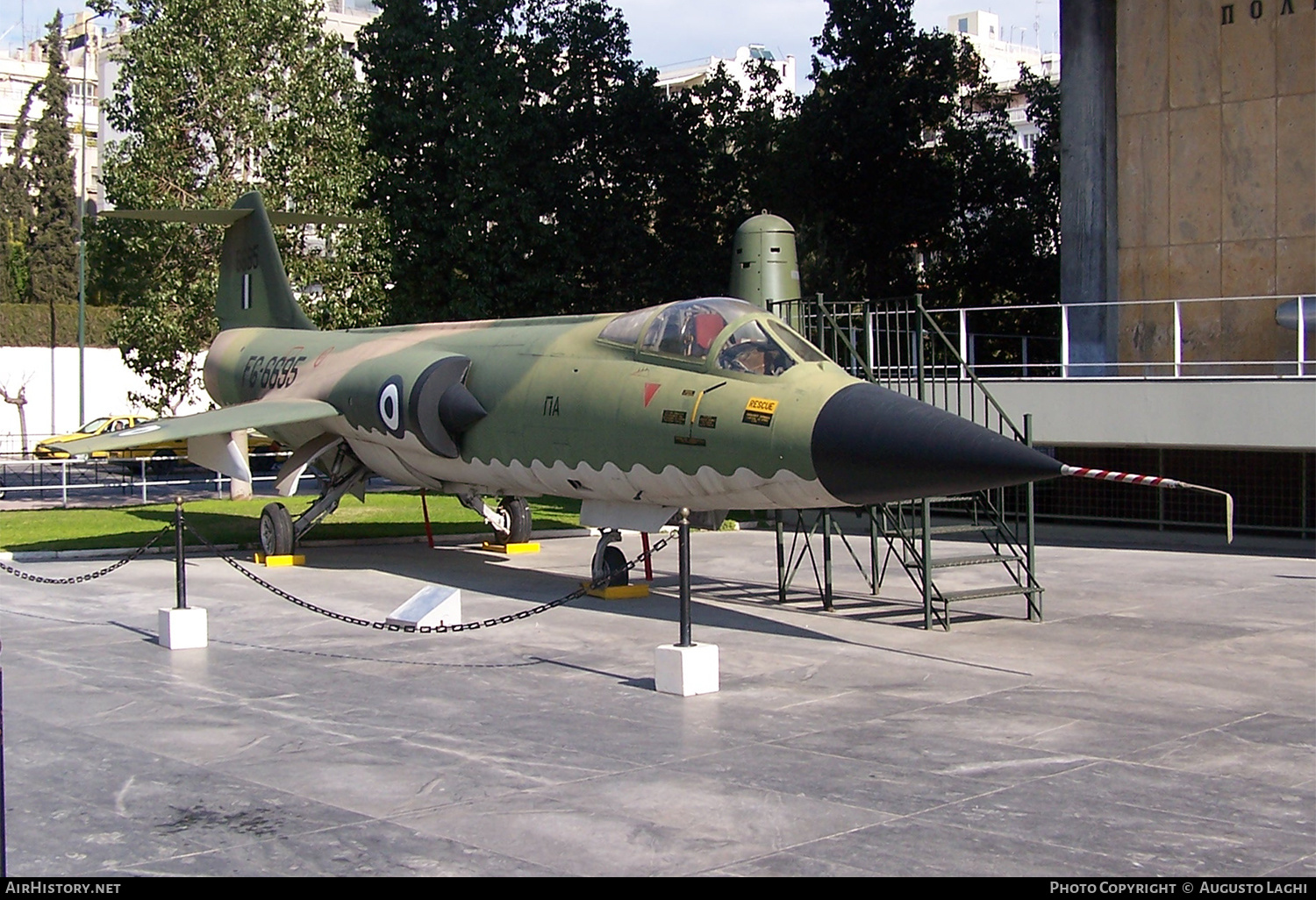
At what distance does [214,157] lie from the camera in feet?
92.3

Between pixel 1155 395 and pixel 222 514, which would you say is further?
pixel 222 514

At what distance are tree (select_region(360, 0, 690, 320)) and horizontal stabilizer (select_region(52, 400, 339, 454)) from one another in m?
12.5

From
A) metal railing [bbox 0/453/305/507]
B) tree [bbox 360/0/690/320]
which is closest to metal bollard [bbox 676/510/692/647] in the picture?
metal railing [bbox 0/453/305/507]

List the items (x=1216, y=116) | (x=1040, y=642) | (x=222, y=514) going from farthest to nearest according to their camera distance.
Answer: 1. (x=222, y=514)
2. (x=1216, y=116)
3. (x=1040, y=642)

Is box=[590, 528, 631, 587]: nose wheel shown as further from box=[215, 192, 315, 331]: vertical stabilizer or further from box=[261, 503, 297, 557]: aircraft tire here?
box=[215, 192, 315, 331]: vertical stabilizer

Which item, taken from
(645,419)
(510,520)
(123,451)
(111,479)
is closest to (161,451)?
(123,451)

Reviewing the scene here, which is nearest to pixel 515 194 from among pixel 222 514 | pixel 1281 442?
pixel 222 514

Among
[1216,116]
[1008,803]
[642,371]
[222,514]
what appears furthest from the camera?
[222,514]

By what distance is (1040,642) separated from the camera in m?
11.9

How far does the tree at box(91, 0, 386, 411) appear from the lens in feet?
87.2

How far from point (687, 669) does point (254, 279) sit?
13892 mm
